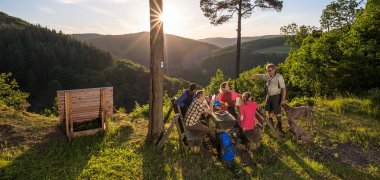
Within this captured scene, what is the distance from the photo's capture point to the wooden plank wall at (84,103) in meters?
7.13

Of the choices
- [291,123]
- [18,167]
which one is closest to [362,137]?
[291,123]

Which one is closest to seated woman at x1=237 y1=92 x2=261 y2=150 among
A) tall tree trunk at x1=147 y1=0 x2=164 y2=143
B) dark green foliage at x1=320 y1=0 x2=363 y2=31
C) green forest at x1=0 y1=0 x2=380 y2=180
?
green forest at x1=0 y1=0 x2=380 y2=180

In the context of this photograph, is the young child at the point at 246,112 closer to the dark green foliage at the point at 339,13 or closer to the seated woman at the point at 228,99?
the seated woman at the point at 228,99

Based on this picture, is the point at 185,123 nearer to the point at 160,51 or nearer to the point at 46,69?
the point at 160,51

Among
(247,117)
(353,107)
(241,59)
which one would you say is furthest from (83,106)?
(241,59)

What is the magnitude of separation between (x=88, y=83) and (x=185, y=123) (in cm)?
10952

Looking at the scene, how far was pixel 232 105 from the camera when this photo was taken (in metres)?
8.41

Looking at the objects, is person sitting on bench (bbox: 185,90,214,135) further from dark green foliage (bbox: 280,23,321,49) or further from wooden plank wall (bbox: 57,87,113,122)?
dark green foliage (bbox: 280,23,321,49)

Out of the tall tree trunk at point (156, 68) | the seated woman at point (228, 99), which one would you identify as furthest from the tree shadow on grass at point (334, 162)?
the tall tree trunk at point (156, 68)

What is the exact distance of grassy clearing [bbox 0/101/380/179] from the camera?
571cm

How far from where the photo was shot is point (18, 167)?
18.7ft

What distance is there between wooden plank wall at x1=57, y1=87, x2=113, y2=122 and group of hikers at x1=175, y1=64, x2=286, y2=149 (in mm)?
2244

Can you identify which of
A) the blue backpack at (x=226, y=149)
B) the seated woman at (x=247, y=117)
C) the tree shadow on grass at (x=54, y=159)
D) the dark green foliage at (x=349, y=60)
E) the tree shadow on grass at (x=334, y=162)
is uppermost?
the dark green foliage at (x=349, y=60)

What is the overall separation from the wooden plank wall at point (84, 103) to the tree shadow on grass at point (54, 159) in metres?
0.63
